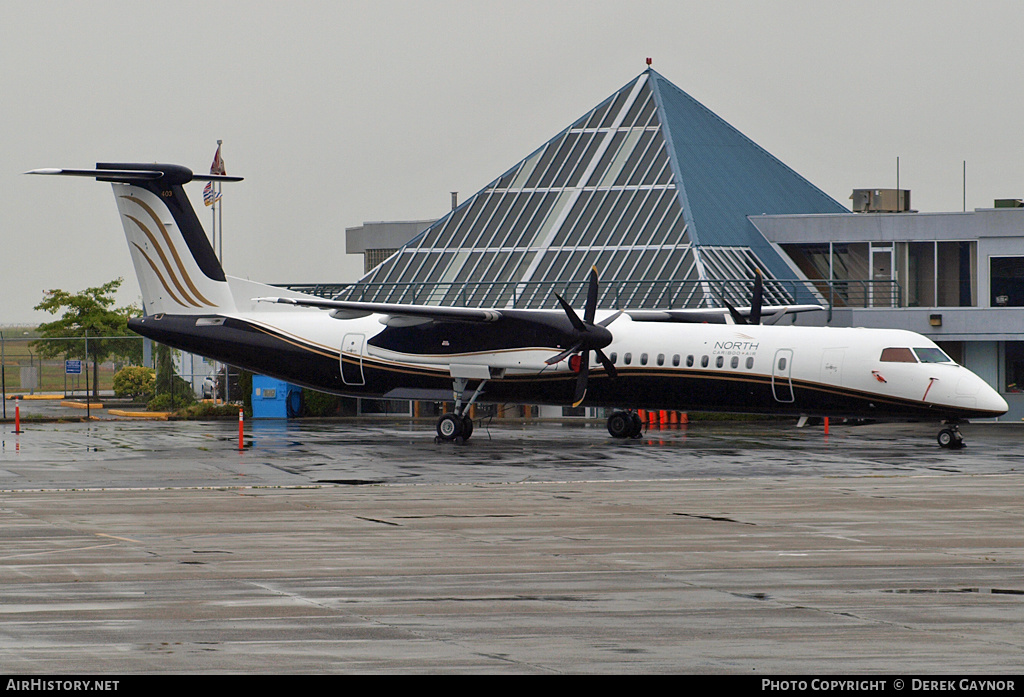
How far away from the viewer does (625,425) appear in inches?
1366

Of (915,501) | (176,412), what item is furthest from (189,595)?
(176,412)

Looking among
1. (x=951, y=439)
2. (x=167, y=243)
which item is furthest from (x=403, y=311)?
(x=951, y=439)

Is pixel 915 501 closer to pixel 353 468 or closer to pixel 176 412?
pixel 353 468

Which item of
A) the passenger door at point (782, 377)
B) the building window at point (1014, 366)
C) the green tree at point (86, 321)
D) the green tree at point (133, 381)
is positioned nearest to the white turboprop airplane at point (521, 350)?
the passenger door at point (782, 377)

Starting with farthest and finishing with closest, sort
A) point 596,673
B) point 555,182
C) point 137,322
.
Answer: point 555,182
point 137,322
point 596,673

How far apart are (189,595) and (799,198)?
50089 mm

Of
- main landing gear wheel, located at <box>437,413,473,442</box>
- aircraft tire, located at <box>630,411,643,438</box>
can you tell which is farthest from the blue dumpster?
aircraft tire, located at <box>630,411,643,438</box>

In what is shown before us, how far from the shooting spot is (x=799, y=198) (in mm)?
58781

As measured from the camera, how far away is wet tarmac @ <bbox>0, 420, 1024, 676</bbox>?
10273 millimetres

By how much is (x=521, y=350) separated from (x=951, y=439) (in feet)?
37.1

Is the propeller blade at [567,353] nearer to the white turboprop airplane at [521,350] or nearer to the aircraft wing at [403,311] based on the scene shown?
the white turboprop airplane at [521,350]

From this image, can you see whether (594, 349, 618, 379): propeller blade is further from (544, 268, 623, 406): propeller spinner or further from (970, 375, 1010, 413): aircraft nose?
(970, 375, 1010, 413): aircraft nose

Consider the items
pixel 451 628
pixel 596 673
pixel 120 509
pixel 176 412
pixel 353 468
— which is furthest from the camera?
pixel 176 412

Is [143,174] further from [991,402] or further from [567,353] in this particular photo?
[991,402]
